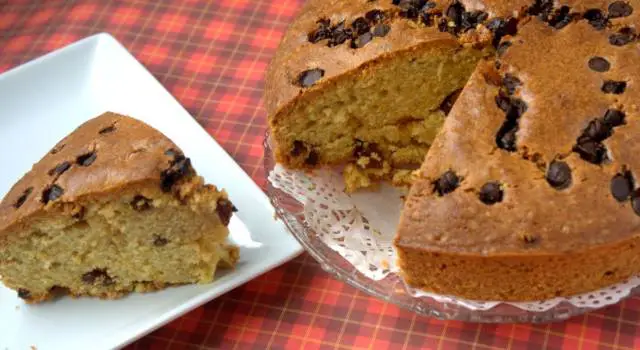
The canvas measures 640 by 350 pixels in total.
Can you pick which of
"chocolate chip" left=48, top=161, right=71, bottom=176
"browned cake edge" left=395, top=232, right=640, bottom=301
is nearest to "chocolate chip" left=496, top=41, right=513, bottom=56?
"browned cake edge" left=395, top=232, right=640, bottom=301

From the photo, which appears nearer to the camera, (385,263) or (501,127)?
(501,127)

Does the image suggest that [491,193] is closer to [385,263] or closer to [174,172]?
[385,263]

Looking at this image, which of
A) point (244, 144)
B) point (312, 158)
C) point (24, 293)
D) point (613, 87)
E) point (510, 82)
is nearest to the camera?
point (613, 87)

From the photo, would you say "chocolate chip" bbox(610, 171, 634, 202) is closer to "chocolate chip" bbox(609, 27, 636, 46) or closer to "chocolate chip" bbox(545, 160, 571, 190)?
"chocolate chip" bbox(545, 160, 571, 190)

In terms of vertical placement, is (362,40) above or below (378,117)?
above

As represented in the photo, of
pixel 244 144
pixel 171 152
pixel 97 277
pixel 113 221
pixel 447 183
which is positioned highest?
pixel 447 183

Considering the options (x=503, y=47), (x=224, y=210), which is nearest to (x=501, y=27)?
(x=503, y=47)

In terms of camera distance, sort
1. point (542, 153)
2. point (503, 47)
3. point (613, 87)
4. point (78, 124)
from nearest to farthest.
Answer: point (542, 153), point (613, 87), point (503, 47), point (78, 124)

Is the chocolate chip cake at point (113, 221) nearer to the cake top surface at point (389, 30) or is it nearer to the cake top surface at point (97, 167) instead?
the cake top surface at point (97, 167)

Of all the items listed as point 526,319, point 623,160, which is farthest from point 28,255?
point 623,160
